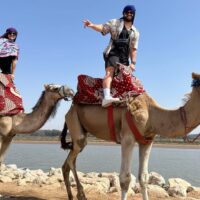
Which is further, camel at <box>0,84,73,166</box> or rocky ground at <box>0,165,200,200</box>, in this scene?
rocky ground at <box>0,165,200,200</box>

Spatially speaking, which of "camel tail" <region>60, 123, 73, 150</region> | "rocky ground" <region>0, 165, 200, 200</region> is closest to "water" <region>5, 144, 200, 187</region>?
"rocky ground" <region>0, 165, 200, 200</region>

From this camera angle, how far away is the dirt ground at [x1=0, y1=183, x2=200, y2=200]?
763 cm

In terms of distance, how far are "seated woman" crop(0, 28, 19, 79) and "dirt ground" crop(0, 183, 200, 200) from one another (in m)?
2.41

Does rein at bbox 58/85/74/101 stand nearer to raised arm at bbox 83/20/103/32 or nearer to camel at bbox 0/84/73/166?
camel at bbox 0/84/73/166

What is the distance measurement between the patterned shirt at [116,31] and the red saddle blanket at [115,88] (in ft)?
1.34

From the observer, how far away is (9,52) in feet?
24.0

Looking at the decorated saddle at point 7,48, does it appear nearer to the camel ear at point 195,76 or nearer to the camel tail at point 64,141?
the camel tail at point 64,141

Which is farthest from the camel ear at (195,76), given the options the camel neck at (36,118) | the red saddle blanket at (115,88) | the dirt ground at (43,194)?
the dirt ground at (43,194)

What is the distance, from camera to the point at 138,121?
18.9 feet

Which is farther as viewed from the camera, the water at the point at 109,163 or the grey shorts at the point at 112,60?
the water at the point at 109,163

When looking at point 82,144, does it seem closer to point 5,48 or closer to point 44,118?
point 44,118

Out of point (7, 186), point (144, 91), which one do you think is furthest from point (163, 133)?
point (7, 186)

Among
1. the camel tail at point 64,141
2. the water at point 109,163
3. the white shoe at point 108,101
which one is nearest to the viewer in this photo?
the white shoe at point 108,101

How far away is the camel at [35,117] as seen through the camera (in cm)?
681
